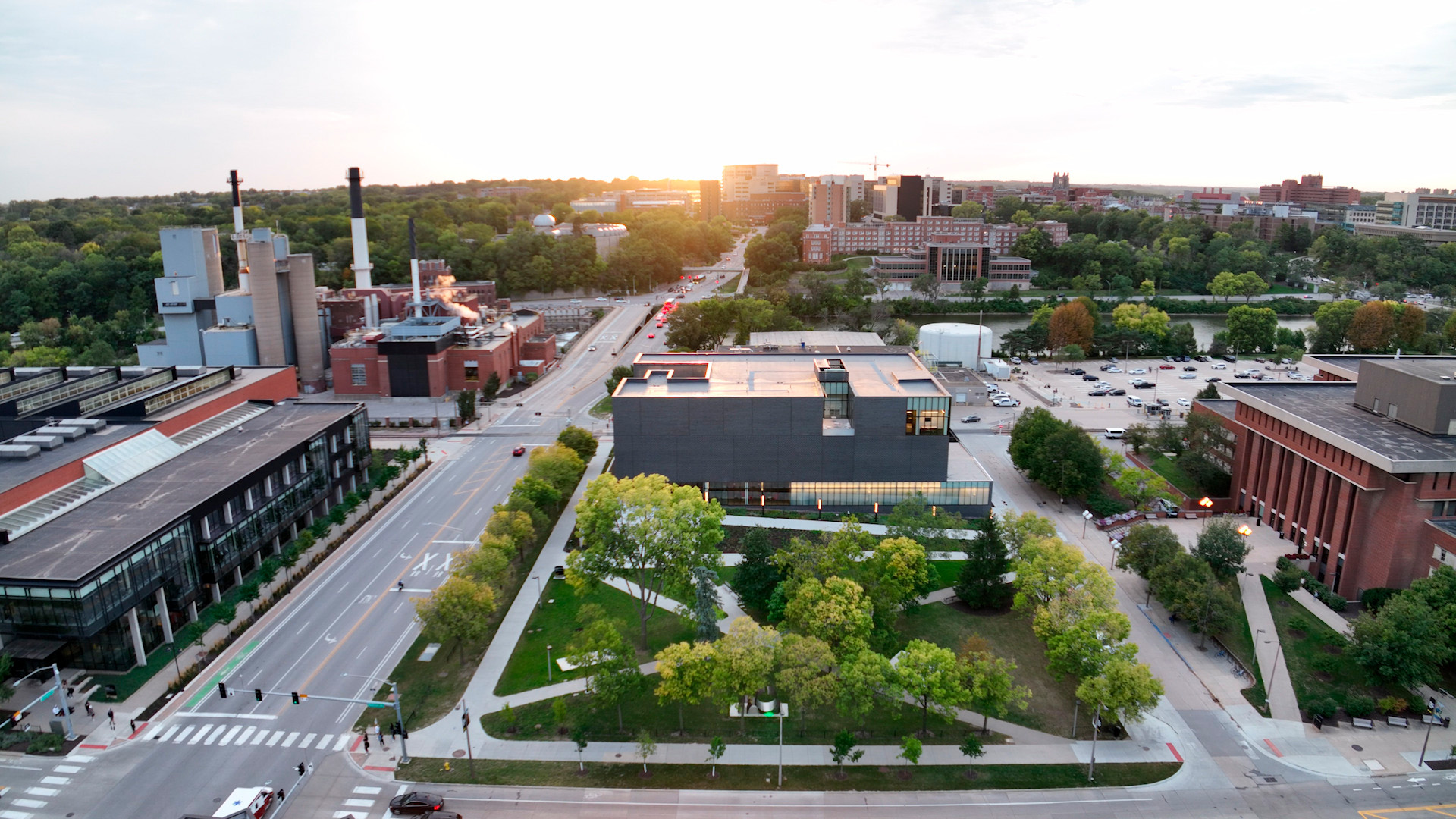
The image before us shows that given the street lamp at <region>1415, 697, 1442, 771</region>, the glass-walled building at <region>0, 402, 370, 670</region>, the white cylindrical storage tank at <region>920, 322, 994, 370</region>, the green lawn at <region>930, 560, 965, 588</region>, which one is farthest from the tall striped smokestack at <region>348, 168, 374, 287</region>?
the street lamp at <region>1415, 697, 1442, 771</region>

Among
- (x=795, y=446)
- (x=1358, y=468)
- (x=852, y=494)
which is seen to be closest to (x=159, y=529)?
(x=795, y=446)

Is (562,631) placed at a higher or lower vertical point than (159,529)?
lower

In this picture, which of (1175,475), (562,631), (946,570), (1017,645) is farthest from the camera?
(1175,475)

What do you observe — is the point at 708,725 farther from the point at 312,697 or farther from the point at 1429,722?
the point at 1429,722

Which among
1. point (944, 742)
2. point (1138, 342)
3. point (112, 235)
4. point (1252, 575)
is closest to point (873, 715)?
point (944, 742)

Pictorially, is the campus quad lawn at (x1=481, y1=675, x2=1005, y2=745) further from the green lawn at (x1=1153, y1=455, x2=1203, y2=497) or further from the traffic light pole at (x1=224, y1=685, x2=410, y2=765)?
the green lawn at (x1=1153, y1=455, x2=1203, y2=497)

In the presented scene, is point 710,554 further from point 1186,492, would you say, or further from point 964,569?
point 1186,492

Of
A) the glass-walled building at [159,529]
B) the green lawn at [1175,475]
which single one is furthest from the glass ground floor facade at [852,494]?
the glass-walled building at [159,529]
